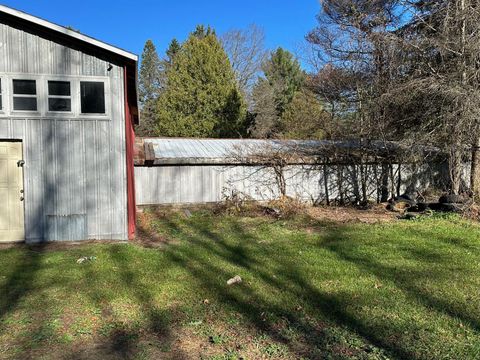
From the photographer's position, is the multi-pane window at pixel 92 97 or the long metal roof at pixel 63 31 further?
the multi-pane window at pixel 92 97

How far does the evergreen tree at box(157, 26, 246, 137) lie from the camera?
28.4 metres

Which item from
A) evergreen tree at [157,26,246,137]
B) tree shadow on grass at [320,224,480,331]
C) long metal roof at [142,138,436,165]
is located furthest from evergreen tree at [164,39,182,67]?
tree shadow on grass at [320,224,480,331]

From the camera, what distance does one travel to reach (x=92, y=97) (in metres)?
9.60

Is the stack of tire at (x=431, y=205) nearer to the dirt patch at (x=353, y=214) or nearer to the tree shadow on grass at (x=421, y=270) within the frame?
the dirt patch at (x=353, y=214)

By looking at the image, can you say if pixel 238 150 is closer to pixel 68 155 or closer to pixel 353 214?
pixel 353 214

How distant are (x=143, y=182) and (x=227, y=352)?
12625mm

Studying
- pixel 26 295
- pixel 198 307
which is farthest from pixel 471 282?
pixel 26 295

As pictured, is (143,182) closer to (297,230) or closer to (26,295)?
(297,230)

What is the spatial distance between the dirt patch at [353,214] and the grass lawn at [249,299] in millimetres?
2807

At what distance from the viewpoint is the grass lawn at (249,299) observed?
4.16m

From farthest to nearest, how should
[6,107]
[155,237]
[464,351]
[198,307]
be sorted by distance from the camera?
[155,237]
[6,107]
[198,307]
[464,351]

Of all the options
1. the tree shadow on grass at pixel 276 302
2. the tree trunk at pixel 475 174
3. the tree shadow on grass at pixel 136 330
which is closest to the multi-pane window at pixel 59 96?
the tree shadow on grass at pixel 276 302

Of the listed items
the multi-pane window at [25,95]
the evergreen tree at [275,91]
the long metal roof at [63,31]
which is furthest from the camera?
the evergreen tree at [275,91]

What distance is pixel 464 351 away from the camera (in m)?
3.99
